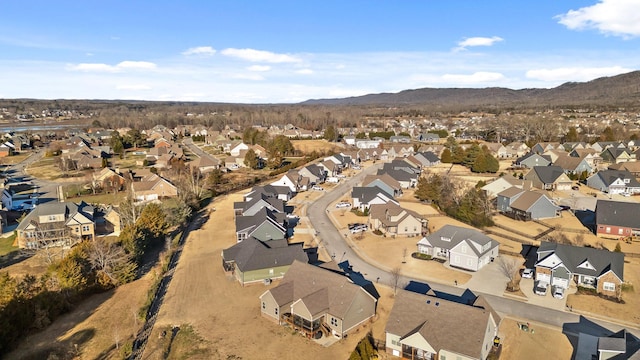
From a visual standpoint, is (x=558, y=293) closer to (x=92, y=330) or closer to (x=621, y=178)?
(x=92, y=330)

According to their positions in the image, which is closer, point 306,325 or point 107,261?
point 306,325

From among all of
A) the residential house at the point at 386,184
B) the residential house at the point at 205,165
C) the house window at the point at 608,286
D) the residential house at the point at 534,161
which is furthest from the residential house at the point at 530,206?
the residential house at the point at 205,165

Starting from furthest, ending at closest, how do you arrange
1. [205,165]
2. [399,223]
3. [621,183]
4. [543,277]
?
[205,165] < [621,183] < [399,223] < [543,277]

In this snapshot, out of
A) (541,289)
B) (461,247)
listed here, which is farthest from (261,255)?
(541,289)

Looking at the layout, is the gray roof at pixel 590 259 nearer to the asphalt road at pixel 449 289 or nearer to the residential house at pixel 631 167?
the asphalt road at pixel 449 289

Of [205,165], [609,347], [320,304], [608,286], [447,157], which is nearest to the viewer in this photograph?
[609,347]

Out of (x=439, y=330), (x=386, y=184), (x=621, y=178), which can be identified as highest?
(x=621, y=178)
